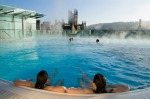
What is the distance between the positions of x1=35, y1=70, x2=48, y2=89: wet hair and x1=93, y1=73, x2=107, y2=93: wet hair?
2.44ft

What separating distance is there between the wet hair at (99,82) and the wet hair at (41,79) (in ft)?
2.44

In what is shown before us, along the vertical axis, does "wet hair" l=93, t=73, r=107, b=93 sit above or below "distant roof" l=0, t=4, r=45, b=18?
below

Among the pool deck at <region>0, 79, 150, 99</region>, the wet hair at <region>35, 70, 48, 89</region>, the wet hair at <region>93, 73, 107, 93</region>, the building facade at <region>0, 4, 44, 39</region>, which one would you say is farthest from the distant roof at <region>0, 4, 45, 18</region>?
the wet hair at <region>93, 73, 107, 93</region>

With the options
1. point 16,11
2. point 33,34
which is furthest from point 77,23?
point 16,11

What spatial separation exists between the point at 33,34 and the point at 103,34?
483 inches

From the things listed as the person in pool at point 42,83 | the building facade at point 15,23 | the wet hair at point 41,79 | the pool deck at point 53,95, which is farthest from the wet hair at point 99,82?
the building facade at point 15,23

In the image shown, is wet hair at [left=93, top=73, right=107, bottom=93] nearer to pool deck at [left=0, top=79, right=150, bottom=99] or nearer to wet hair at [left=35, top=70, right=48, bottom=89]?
pool deck at [left=0, top=79, right=150, bottom=99]

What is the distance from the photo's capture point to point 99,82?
2469 mm

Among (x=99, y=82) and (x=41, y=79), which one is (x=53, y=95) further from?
(x=99, y=82)

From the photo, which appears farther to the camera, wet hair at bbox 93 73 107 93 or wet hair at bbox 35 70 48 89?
wet hair at bbox 35 70 48 89

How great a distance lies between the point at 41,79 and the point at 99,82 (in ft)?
2.85

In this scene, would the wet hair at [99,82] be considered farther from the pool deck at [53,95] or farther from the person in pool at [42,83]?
the person in pool at [42,83]

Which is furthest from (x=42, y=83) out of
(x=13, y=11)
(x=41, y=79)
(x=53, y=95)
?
(x=13, y=11)

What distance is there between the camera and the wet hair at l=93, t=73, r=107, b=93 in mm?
2447
